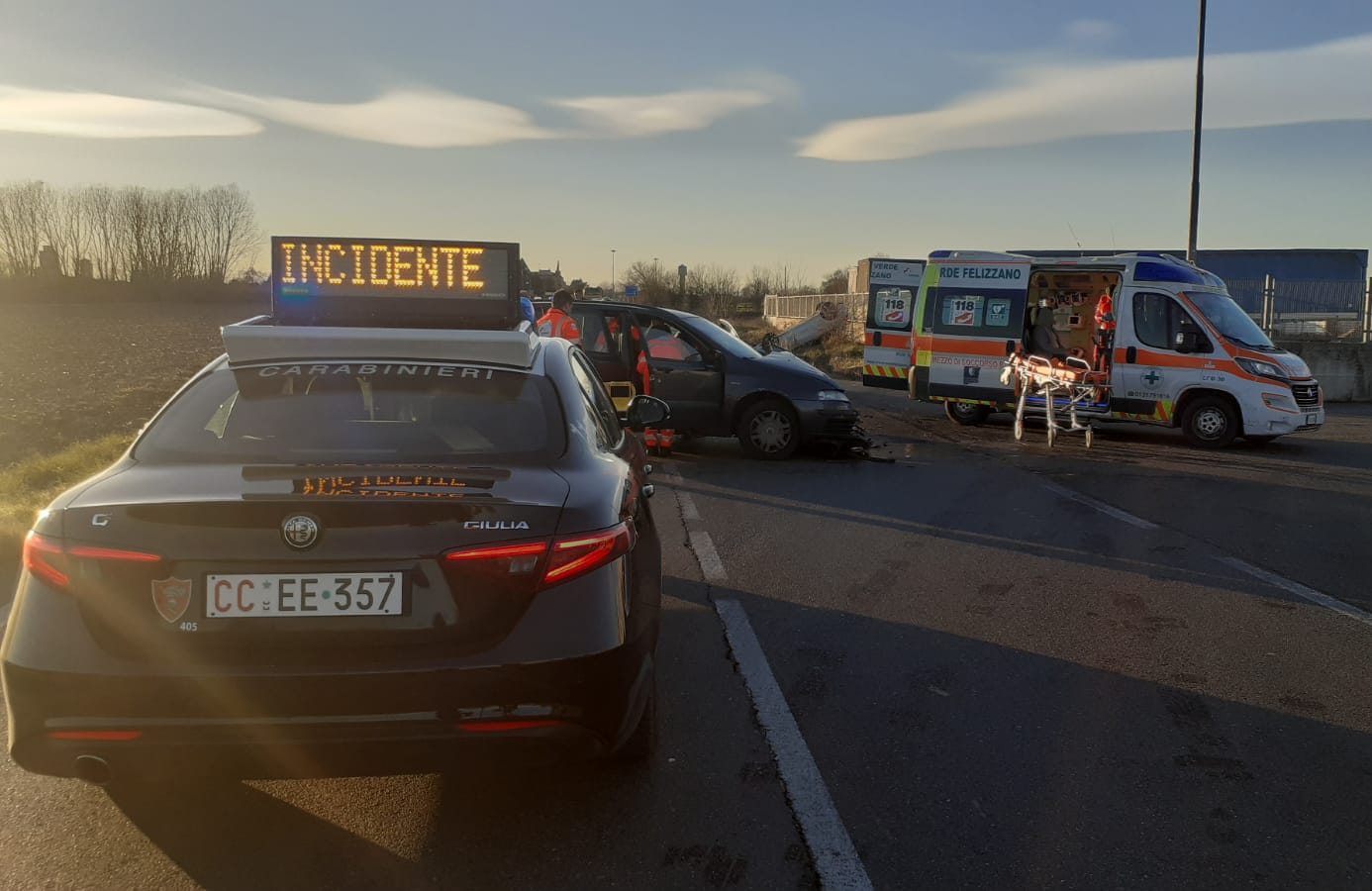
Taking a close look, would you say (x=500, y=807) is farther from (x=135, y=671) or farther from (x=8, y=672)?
(x=8, y=672)

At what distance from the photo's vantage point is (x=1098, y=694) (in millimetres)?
4719

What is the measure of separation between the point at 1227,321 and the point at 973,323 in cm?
342

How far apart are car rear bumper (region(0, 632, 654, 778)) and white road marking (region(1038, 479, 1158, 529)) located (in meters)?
6.89

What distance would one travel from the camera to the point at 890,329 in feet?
62.7

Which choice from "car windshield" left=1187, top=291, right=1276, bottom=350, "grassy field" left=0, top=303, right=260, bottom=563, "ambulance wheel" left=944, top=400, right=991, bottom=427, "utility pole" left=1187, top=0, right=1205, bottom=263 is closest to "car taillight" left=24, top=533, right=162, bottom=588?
"grassy field" left=0, top=303, right=260, bottom=563

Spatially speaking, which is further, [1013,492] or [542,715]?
[1013,492]

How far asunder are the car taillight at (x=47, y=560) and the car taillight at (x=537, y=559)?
41.3 inches

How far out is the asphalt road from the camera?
3.20m

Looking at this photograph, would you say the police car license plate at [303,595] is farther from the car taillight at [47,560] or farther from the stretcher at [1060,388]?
the stretcher at [1060,388]

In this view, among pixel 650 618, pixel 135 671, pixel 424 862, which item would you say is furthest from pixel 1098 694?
pixel 135 671

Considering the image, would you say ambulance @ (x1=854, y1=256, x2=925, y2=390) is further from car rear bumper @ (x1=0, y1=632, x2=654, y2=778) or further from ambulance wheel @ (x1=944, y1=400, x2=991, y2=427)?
car rear bumper @ (x1=0, y1=632, x2=654, y2=778)

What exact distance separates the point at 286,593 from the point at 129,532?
1.50 feet

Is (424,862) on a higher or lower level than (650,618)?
lower

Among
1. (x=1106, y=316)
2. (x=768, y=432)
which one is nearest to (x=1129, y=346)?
(x=1106, y=316)
